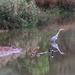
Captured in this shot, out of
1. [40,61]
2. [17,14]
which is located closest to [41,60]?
[40,61]

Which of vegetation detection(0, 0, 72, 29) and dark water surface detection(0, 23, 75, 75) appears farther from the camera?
vegetation detection(0, 0, 72, 29)

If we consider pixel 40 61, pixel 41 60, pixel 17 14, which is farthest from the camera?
pixel 17 14

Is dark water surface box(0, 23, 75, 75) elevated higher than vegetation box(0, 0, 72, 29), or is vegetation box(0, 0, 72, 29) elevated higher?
vegetation box(0, 0, 72, 29)

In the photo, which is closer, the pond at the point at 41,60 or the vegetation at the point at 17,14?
the pond at the point at 41,60

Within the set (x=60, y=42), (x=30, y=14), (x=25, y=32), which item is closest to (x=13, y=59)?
(x=60, y=42)

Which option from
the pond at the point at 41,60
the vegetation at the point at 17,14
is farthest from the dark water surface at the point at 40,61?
the vegetation at the point at 17,14

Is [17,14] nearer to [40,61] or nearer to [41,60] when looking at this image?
[41,60]

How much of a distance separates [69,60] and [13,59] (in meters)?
2.07

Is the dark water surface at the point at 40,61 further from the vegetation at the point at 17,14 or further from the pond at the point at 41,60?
the vegetation at the point at 17,14

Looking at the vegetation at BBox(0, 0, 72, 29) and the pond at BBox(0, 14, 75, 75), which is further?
the vegetation at BBox(0, 0, 72, 29)

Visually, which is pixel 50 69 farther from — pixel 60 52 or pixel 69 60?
pixel 60 52

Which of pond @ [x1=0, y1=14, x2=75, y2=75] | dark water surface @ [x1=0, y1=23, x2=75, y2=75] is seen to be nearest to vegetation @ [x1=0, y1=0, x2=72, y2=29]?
pond @ [x1=0, y1=14, x2=75, y2=75]

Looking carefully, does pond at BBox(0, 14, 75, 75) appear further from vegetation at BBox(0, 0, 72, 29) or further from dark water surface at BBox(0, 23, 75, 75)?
vegetation at BBox(0, 0, 72, 29)

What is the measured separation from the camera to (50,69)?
8.05m
